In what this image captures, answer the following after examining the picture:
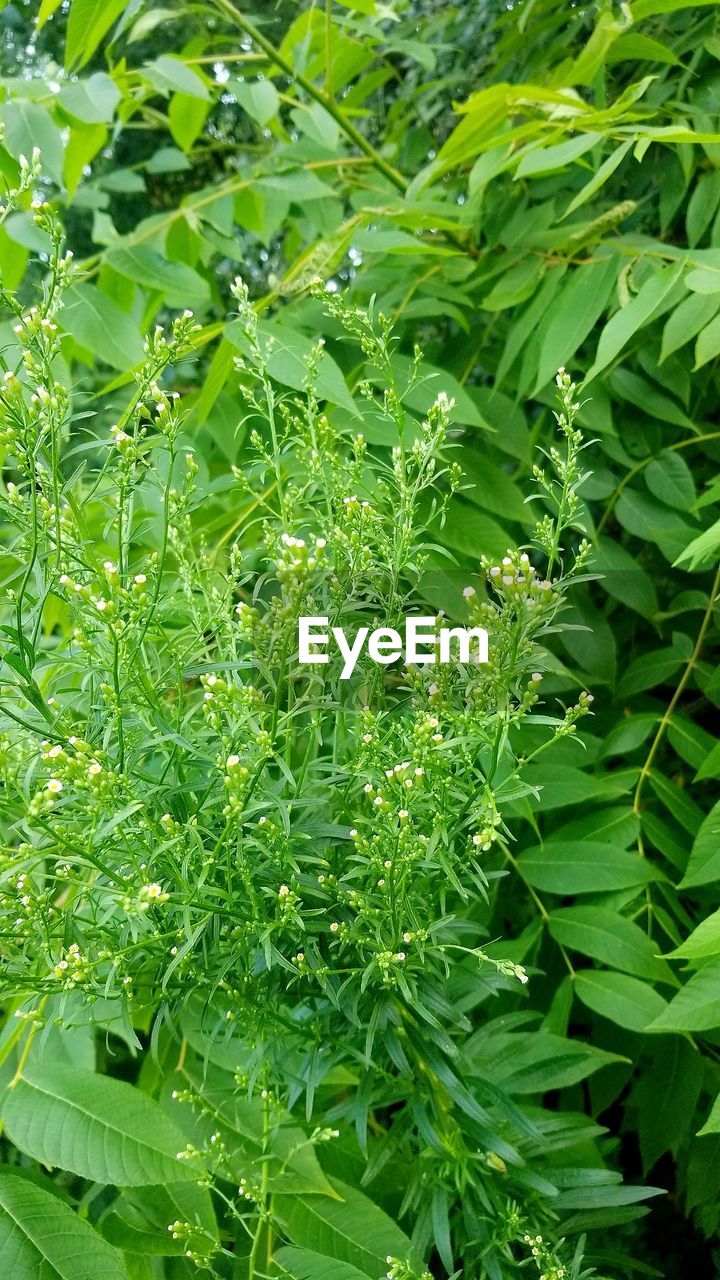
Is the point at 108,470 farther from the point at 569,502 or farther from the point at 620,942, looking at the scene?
the point at 620,942

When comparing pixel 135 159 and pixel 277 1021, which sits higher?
pixel 135 159

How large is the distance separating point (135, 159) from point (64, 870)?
10.9 feet

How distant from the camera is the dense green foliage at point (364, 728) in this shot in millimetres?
602

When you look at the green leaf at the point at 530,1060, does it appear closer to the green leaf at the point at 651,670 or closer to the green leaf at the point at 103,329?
the green leaf at the point at 651,670

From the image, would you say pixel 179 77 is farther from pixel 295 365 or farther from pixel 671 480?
pixel 671 480

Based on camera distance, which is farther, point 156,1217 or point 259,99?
point 259,99

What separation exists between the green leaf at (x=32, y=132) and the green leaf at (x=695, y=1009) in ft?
3.23

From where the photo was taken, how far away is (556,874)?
0.98 m

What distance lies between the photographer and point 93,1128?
0.75 m

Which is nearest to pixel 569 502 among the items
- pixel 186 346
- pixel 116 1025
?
pixel 186 346

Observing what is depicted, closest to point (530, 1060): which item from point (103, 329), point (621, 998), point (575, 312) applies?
point (621, 998)

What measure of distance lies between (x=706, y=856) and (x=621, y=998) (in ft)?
0.47

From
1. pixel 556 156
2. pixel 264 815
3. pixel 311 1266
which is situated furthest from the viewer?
pixel 556 156

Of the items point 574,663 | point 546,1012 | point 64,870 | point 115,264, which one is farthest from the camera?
point 574,663
